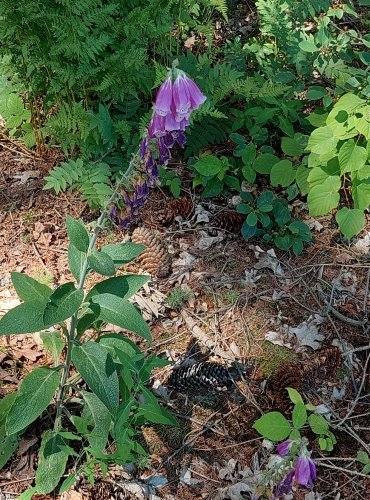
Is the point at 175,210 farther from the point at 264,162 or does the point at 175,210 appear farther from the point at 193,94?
the point at 193,94

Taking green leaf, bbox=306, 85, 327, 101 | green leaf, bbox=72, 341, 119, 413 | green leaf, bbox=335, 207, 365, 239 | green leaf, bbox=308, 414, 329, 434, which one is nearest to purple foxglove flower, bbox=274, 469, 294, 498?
green leaf, bbox=308, 414, 329, 434

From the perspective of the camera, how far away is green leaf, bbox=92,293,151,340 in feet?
6.42

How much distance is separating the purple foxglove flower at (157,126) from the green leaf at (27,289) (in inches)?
28.3

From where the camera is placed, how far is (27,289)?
209 centimetres

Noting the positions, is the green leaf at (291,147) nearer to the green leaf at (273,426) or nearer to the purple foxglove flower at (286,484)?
the green leaf at (273,426)

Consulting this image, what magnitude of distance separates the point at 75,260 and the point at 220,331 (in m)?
1.06

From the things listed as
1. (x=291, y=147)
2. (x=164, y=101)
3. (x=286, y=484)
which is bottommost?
(x=286, y=484)

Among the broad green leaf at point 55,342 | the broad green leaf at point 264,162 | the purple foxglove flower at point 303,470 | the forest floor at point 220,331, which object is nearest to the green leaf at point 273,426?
the forest floor at point 220,331

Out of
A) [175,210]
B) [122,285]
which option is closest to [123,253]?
[122,285]

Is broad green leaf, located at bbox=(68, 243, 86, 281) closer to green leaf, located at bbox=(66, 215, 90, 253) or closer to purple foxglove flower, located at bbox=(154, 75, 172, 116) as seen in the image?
green leaf, located at bbox=(66, 215, 90, 253)

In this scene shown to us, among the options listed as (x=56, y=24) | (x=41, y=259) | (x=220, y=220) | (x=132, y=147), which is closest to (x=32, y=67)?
(x=56, y=24)

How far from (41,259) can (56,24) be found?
1.24m

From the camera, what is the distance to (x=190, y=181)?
3.59m

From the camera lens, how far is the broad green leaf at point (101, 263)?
1.86 meters
